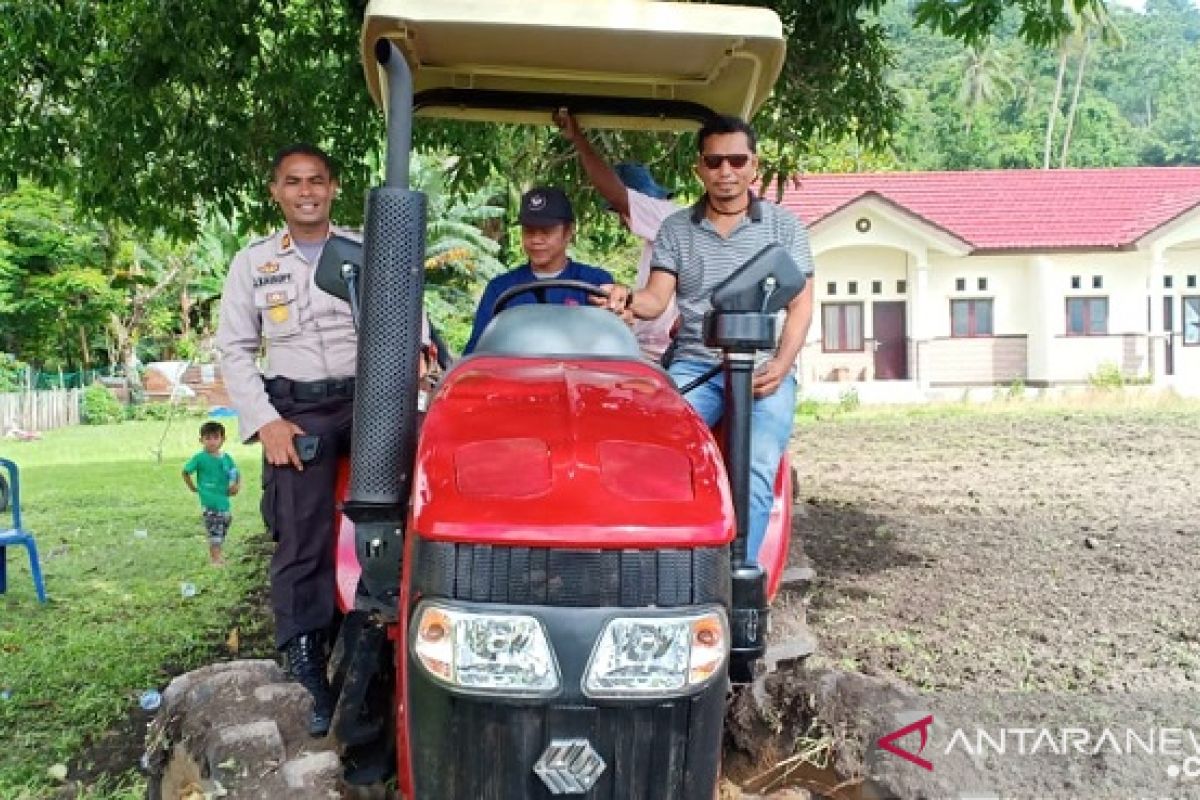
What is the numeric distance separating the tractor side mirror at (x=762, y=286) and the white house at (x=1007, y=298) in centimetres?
2193

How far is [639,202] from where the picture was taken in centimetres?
499

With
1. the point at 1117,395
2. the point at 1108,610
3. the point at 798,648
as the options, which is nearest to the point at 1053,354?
the point at 1117,395

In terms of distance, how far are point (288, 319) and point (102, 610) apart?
168 inches

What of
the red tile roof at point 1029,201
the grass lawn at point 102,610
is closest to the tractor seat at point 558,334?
the grass lawn at point 102,610

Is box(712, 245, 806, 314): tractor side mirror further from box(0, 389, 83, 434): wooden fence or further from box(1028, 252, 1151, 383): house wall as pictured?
box(0, 389, 83, 434): wooden fence

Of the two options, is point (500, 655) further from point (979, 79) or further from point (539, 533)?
point (979, 79)

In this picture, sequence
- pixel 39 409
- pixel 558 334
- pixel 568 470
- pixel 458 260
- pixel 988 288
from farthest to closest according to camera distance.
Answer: pixel 39 409 < pixel 988 288 < pixel 458 260 < pixel 558 334 < pixel 568 470

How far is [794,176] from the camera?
8.47 m

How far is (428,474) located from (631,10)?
1.54 metres

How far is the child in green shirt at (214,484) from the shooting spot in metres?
8.43

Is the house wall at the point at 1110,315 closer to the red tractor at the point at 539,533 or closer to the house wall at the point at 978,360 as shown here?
the house wall at the point at 978,360

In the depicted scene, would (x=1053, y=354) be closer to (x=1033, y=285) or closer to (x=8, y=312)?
(x=1033, y=285)

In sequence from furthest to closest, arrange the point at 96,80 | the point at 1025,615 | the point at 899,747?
the point at 96,80, the point at 1025,615, the point at 899,747

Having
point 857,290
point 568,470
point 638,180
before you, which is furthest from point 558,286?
point 857,290
